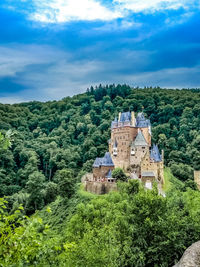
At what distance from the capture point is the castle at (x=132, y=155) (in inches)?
2025

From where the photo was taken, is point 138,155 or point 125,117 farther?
point 125,117

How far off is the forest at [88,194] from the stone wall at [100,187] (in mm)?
1640

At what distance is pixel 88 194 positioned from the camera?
50.4 m

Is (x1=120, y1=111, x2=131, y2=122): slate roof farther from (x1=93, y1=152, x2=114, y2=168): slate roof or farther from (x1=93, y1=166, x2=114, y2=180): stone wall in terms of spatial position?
(x1=93, y1=166, x2=114, y2=180): stone wall

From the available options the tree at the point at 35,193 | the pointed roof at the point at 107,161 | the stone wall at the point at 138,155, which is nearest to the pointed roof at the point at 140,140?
the stone wall at the point at 138,155

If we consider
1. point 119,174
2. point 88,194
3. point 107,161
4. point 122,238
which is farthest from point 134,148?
point 122,238

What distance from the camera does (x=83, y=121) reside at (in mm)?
104062

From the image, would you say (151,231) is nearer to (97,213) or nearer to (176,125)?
(97,213)

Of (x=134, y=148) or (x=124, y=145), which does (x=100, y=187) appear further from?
(x=124, y=145)

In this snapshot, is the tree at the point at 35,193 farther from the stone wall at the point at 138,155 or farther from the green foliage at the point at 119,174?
the stone wall at the point at 138,155

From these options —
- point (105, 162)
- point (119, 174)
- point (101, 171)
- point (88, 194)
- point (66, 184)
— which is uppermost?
point (105, 162)

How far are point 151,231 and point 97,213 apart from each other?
1058cm

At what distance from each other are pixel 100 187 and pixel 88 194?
2.47m

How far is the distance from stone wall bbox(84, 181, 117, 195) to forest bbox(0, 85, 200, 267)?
5.38 feet
